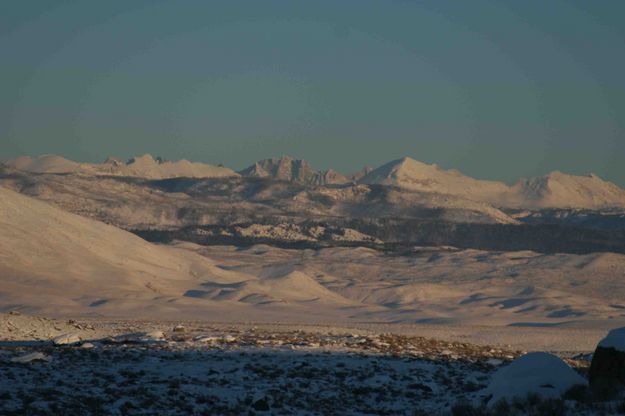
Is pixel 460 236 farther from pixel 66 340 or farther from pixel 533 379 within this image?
pixel 533 379

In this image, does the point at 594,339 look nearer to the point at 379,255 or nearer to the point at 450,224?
the point at 379,255

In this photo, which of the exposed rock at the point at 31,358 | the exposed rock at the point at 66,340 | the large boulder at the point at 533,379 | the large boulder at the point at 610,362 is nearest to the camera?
the large boulder at the point at 533,379

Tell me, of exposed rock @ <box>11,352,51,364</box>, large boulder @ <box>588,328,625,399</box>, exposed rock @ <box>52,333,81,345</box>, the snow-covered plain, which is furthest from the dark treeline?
large boulder @ <box>588,328,625,399</box>

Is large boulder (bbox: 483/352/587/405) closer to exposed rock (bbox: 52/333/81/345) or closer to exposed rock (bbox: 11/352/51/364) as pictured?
exposed rock (bbox: 11/352/51/364)

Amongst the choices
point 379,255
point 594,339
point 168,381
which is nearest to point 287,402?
point 168,381

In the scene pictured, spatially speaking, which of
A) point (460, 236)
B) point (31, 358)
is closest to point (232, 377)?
point (31, 358)

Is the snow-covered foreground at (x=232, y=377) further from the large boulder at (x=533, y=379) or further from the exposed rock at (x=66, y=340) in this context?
the large boulder at (x=533, y=379)

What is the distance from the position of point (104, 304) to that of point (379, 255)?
49.3 m

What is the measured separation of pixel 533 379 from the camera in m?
14.9

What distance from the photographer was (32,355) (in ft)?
53.8

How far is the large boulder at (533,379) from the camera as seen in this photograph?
575 inches

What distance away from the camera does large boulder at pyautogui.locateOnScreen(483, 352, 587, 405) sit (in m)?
14.6

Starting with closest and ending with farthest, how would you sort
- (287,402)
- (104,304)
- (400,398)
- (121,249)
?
(287,402) → (400,398) → (104,304) → (121,249)

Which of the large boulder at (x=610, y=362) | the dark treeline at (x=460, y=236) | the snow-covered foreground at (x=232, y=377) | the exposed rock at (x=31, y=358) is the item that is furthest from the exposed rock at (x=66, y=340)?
the dark treeline at (x=460, y=236)
